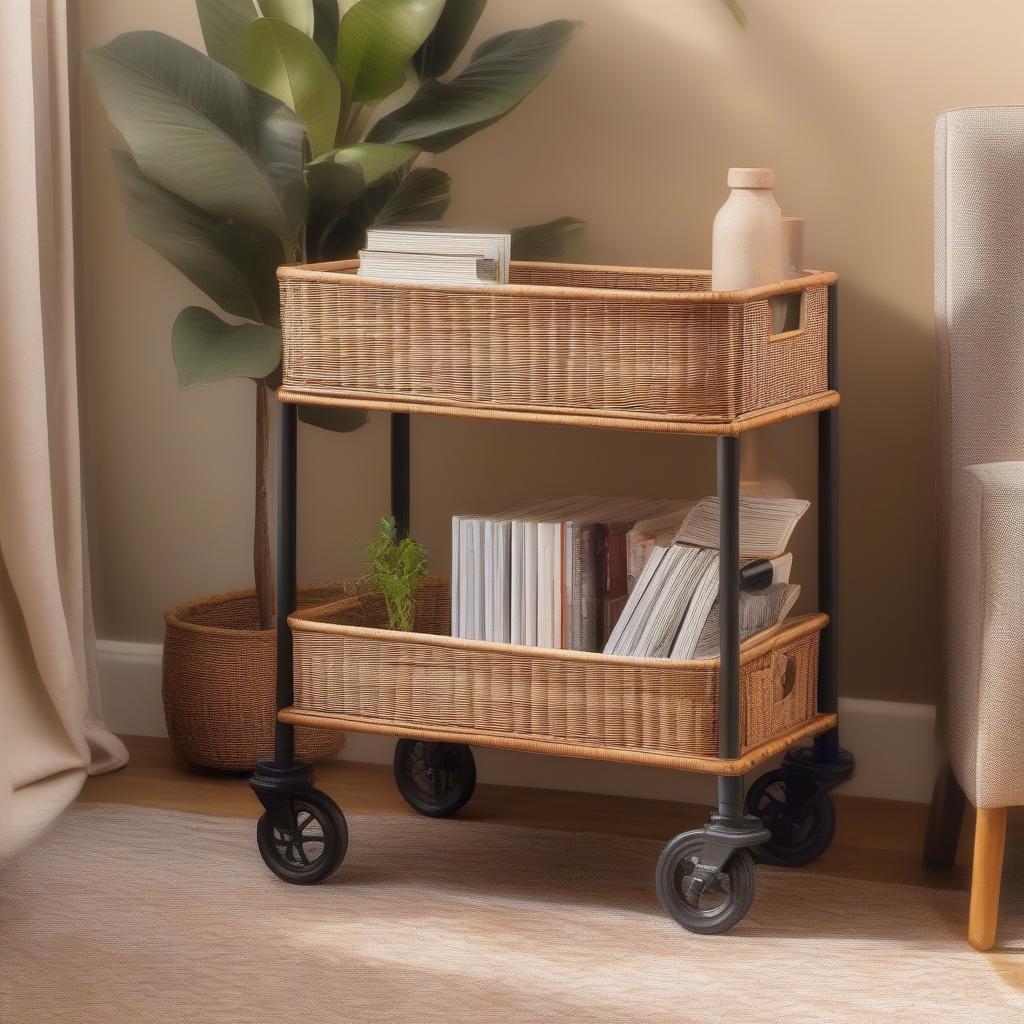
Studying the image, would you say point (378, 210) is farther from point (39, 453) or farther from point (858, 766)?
point (858, 766)

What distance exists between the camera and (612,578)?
1.87m

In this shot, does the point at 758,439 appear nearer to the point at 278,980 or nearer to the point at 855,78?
the point at 855,78

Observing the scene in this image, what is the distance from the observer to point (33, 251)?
6.97 ft

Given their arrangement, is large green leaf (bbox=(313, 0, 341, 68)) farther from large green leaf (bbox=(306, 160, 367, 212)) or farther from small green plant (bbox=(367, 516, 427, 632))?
small green plant (bbox=(367, 516, 427, 632))

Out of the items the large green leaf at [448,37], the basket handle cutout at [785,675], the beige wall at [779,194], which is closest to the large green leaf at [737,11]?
the beige wall at [779,194]

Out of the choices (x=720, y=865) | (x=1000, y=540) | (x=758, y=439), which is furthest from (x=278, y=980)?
(x=758, y=439)

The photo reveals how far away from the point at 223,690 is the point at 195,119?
0.81 meters

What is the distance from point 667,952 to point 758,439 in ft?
2.62

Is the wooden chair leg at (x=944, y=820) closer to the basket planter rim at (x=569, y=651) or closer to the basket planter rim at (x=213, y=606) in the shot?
the basket planter rim at (x=569, y=651)

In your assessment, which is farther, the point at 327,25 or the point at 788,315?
the point at 327,25

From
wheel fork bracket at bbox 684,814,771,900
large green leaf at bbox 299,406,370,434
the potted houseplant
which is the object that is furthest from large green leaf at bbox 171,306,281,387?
wheel fork bracket at bbox 684,814,771,900

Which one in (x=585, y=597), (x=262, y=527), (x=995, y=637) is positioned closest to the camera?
(x=995, y=637)

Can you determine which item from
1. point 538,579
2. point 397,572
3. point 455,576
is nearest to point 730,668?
point 538,579

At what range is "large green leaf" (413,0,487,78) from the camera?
2150mm
